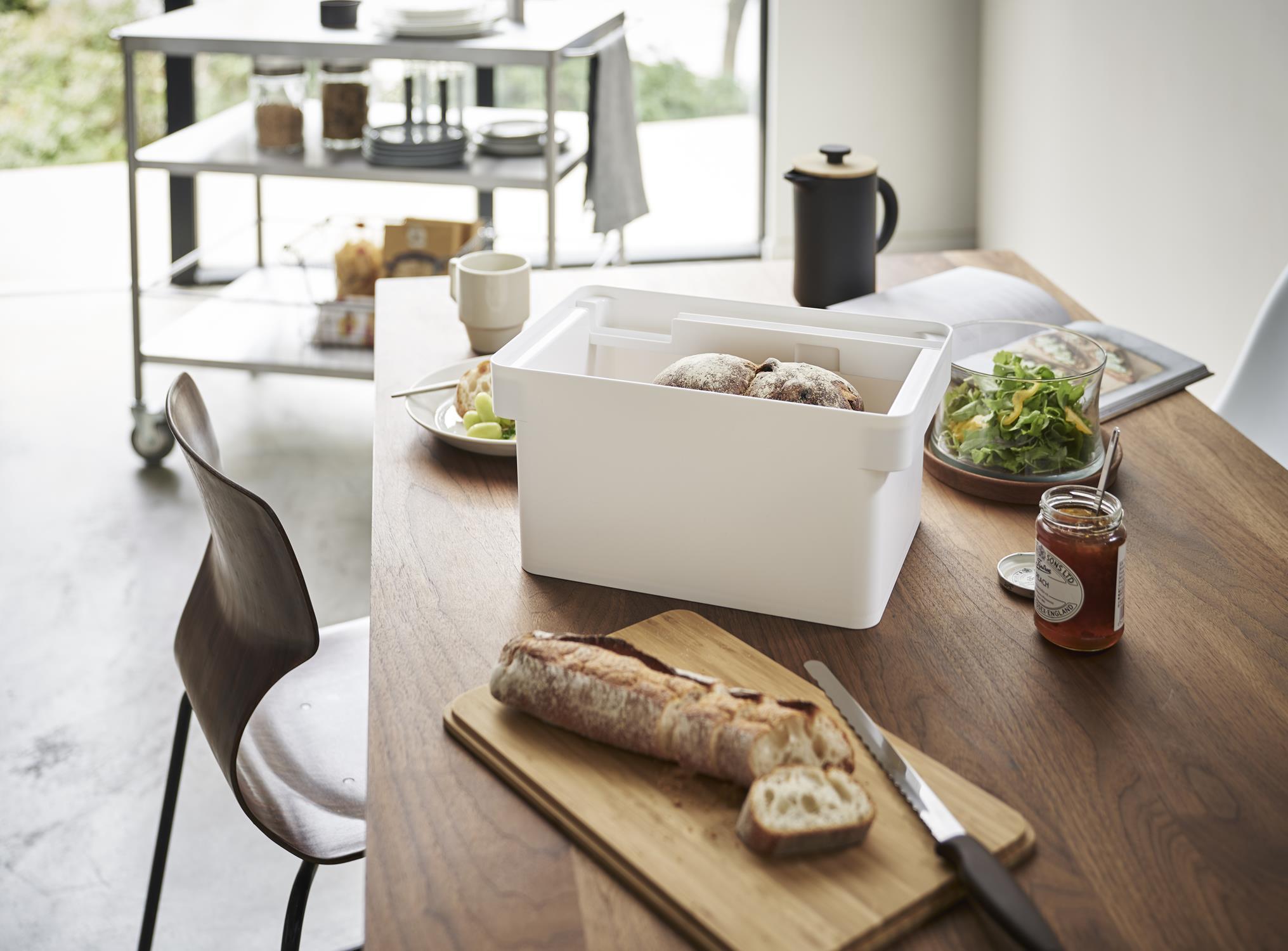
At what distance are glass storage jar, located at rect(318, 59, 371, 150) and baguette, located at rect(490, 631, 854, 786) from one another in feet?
7.49

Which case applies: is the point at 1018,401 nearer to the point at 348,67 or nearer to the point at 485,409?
the point at 485,409

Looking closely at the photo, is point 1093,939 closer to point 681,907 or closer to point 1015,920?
point 1015,920

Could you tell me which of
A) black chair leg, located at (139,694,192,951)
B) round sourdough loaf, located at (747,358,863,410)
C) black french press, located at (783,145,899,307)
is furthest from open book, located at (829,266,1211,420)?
black chair leg, located at (139,694,192,951)

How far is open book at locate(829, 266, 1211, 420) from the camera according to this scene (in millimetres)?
1319

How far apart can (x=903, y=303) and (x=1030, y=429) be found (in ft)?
1.42

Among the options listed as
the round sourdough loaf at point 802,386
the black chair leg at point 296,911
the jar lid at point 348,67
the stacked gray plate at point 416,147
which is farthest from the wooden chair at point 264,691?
the jar lid at point 348,67

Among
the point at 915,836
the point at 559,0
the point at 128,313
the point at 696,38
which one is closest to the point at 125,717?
the point at 915,836

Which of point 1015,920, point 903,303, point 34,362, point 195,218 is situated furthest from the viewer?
point 195,218

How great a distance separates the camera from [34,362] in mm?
3510

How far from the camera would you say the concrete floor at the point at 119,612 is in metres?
1.68

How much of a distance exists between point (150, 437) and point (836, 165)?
2067 millimetres

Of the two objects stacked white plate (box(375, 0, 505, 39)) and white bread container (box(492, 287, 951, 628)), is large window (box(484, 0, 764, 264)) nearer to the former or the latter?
stacked white plate (box(375, 0, 505, 39))

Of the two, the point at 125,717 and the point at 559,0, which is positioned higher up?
the point at 559,0

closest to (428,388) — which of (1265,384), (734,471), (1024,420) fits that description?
(734,471)
